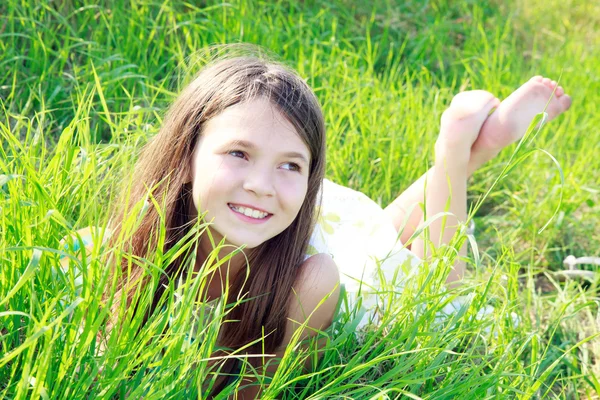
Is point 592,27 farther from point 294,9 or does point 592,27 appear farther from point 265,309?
point 265,309

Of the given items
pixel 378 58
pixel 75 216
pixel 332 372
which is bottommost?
pixel 332 372

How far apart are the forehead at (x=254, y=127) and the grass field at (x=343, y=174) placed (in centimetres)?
29

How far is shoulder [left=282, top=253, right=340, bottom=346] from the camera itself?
1902 mm

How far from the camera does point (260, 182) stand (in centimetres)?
175

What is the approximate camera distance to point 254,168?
5.83 feet

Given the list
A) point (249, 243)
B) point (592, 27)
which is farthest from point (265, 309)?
point (592, 27)

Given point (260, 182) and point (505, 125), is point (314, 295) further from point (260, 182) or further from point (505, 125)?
point (505, 125)

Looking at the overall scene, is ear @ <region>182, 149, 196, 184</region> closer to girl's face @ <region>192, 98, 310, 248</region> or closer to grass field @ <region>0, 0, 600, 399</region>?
girl's face @ <region>192, 98, 310, 248</region>

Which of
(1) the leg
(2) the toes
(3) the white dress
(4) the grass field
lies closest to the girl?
(4) the grass field

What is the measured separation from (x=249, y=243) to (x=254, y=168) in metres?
0.17

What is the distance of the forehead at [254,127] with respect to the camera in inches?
70.6

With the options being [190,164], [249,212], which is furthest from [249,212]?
[190,164]

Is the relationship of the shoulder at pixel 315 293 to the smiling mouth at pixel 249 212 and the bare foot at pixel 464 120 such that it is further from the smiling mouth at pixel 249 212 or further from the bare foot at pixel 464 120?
the bare foot at pixel 464 120

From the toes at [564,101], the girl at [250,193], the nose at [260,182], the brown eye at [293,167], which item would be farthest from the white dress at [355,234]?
the toes at [564,101]
